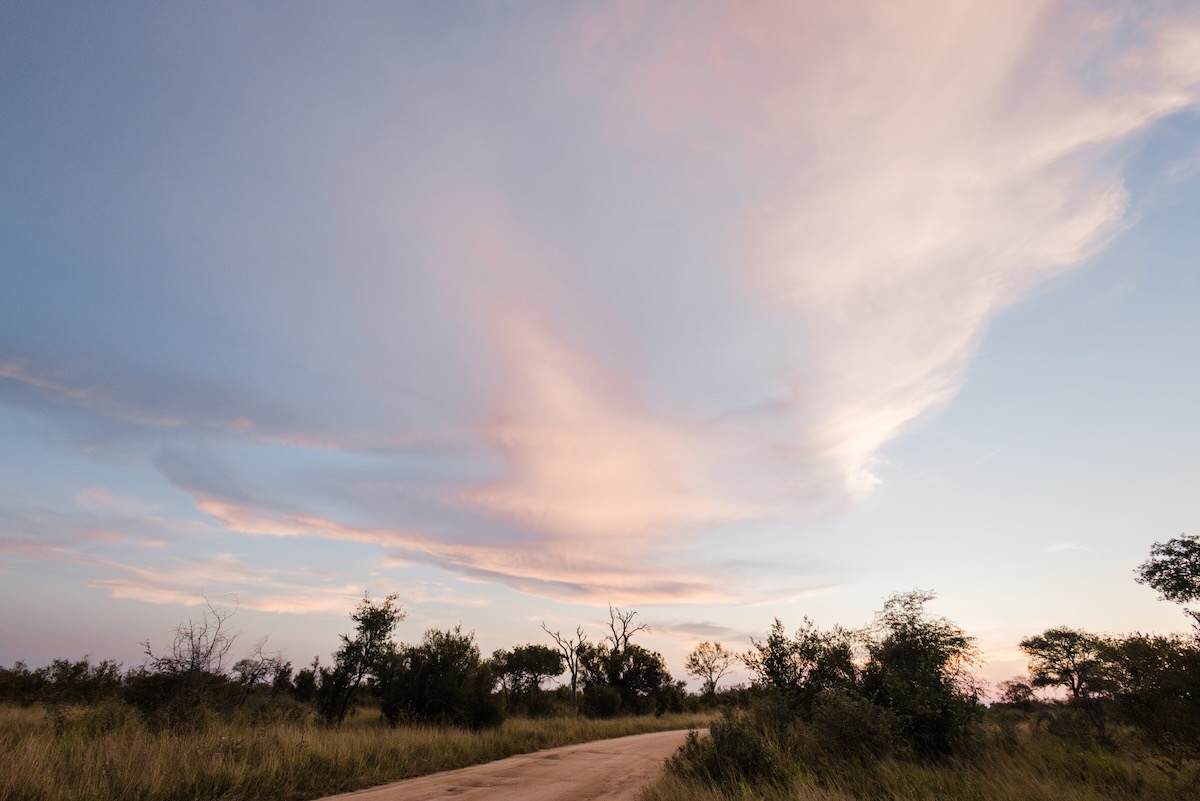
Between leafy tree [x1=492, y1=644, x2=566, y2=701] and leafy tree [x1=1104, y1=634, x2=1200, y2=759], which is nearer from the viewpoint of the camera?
leafy tree [x1=1104, y1=634, x2=1200, y2=759]

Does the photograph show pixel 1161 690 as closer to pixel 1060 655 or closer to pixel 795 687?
pixel 795 687

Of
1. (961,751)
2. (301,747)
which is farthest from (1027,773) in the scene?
(301,747)

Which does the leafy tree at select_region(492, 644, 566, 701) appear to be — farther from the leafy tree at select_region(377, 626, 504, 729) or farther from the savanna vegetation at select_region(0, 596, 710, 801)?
the leafy tree at select_region(377, 626, 504, 729)

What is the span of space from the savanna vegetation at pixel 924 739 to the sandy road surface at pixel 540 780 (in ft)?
5.21

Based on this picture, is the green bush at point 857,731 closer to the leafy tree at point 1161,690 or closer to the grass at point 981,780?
the grass at point 981,780

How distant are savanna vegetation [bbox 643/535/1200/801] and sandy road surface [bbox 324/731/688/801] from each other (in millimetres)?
1588

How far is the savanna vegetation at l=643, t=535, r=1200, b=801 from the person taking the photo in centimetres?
1040

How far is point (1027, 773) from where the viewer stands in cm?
1103

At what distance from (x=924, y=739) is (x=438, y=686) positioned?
20106 millimetres

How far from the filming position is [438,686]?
2458 centimetres

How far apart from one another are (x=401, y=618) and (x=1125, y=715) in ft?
90.4

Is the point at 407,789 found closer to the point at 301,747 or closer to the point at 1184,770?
the point at 301,747

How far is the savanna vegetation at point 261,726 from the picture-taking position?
10.1 m

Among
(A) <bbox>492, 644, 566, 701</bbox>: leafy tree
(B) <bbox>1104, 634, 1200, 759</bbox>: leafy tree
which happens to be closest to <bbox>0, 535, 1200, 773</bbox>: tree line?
(B) <bbox>1104, 634, 1200, 759</bbox>: leafy tree
